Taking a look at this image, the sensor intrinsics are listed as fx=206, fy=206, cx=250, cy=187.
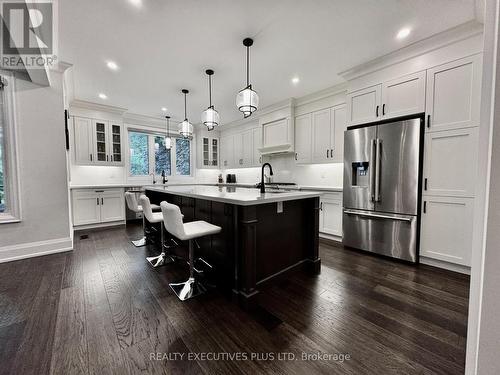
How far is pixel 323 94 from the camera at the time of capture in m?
4.04

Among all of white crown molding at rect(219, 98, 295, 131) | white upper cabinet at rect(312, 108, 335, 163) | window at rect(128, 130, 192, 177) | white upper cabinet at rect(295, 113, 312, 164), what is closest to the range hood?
white crown molding at rect(219, 98, 295, 131)

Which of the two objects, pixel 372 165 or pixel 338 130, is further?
pixel 338 130

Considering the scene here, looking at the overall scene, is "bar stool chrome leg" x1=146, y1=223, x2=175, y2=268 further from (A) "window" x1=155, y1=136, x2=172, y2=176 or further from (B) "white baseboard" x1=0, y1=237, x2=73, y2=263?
(A) "window" x1=155, y1=136, x2=172, y2=176

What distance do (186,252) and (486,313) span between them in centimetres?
275

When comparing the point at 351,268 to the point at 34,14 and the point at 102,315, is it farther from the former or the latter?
the point at 34,14

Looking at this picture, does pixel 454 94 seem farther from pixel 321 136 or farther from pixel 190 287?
pixel 190 287

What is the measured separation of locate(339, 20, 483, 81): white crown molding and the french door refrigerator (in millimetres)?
843

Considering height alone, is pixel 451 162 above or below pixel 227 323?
above

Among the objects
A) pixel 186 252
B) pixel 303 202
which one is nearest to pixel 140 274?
pixel 186 252

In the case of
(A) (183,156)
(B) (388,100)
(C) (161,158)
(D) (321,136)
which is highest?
(B) (388,100)

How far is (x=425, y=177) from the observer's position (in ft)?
8.71

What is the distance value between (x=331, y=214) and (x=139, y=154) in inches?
209

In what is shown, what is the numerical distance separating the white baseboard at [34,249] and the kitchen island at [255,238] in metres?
2.20

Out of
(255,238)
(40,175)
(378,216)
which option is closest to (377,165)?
(378,216)
